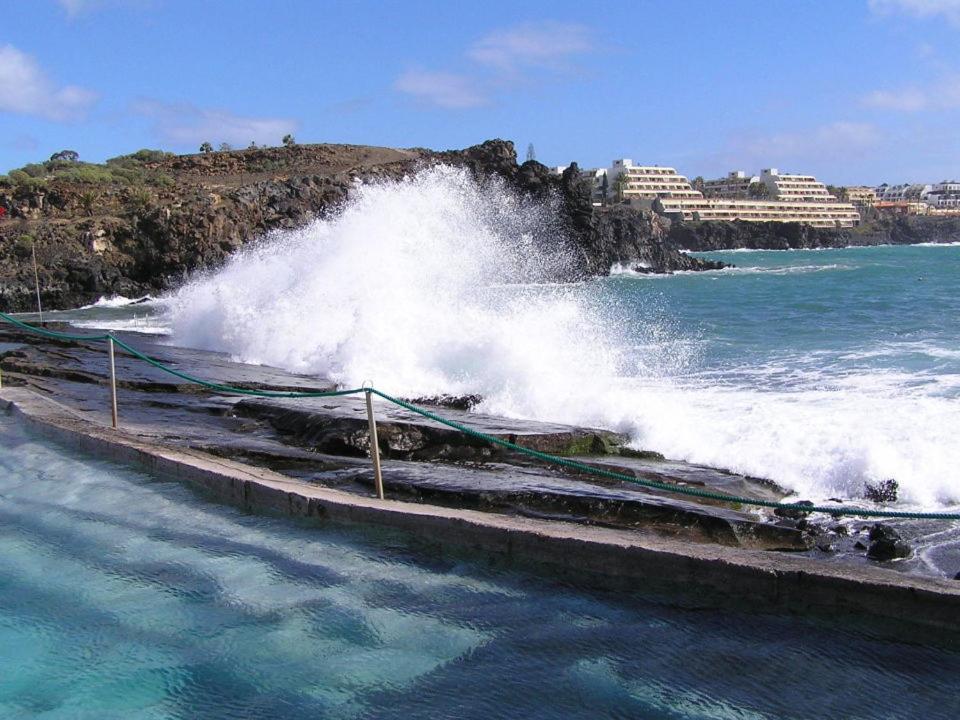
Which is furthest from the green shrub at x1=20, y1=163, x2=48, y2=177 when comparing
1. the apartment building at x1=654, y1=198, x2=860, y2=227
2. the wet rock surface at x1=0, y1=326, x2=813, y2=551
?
the apartment building at x1=654, y1=198, x2=860, y2=227

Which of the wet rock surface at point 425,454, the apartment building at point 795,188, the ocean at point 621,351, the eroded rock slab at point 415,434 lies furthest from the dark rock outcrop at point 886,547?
the apartment building at point 795,188

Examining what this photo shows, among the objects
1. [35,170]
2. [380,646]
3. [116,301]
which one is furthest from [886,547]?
[35,170]

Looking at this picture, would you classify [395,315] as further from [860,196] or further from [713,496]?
[860,196]

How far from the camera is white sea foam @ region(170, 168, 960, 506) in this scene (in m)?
8.98

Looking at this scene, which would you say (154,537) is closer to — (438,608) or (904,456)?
(438,608)

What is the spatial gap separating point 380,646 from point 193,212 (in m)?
47.6

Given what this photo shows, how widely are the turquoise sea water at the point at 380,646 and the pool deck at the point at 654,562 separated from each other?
0.13 meters

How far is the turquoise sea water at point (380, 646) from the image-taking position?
360cm

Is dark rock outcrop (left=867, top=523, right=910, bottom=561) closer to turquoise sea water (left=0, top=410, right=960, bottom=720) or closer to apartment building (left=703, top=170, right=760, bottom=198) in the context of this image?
turquoise sea water (left=0, top=410, right=960, bottom=720)

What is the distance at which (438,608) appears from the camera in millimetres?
4477

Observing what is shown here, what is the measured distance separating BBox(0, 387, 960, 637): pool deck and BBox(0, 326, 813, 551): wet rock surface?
0.89 m

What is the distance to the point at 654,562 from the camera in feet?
15.2

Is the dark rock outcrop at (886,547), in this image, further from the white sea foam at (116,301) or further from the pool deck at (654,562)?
the white sea foam at (116,301)

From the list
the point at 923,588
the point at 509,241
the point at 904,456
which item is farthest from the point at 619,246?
the point at 923,588
